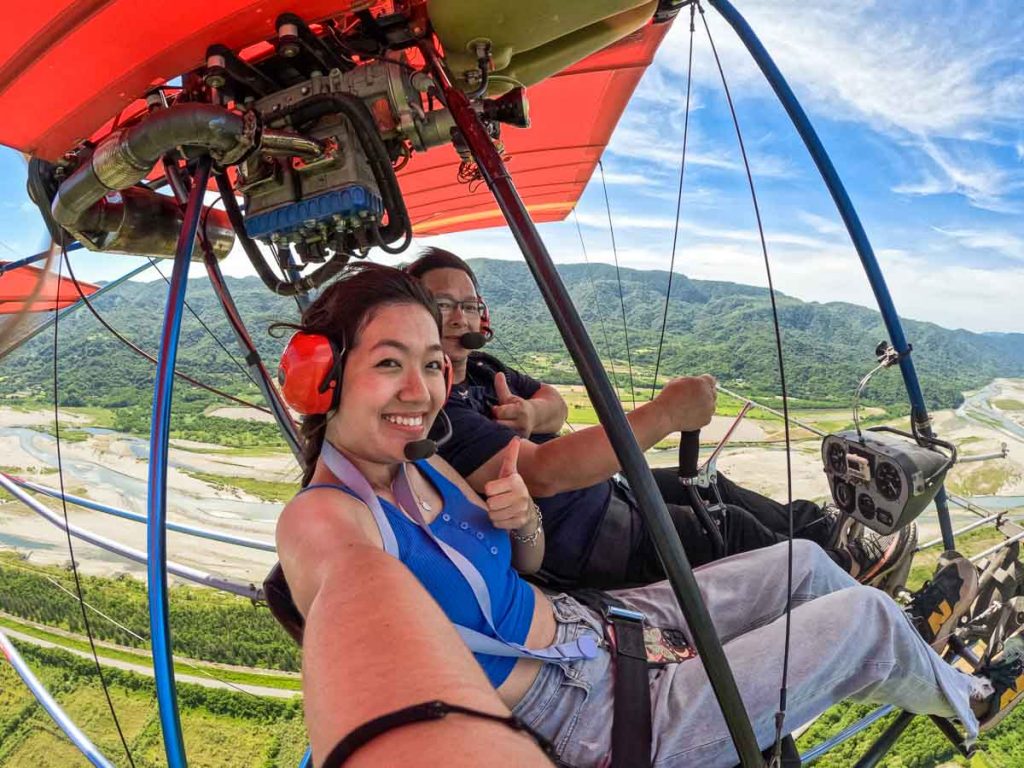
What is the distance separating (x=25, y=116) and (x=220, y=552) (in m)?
23.2

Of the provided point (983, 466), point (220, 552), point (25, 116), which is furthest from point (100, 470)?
point (983, 466)

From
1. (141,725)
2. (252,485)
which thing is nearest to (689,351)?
(252,485)

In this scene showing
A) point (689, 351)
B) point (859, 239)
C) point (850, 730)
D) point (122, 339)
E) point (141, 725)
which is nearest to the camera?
point (859, 239)

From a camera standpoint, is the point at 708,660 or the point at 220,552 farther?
the point at 220,552

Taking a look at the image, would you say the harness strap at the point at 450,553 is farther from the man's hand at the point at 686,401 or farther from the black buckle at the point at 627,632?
the man's hand at the point at 686,401

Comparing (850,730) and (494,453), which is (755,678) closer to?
(494,453)

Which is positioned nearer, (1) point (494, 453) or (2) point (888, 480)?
(1) point (494, 453)

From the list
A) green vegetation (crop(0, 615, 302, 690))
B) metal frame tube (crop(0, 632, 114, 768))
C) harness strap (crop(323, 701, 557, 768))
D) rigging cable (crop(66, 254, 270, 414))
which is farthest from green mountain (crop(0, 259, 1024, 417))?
harness strap (crop(323, 701, 557, 768))

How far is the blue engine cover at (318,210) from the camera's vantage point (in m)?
1.07

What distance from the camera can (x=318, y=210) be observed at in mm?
1093

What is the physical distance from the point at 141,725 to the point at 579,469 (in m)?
17.7

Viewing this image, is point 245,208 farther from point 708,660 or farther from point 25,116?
point 708,660

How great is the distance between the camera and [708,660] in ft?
2.19

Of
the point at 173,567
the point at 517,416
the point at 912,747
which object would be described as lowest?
the point at 912,747
